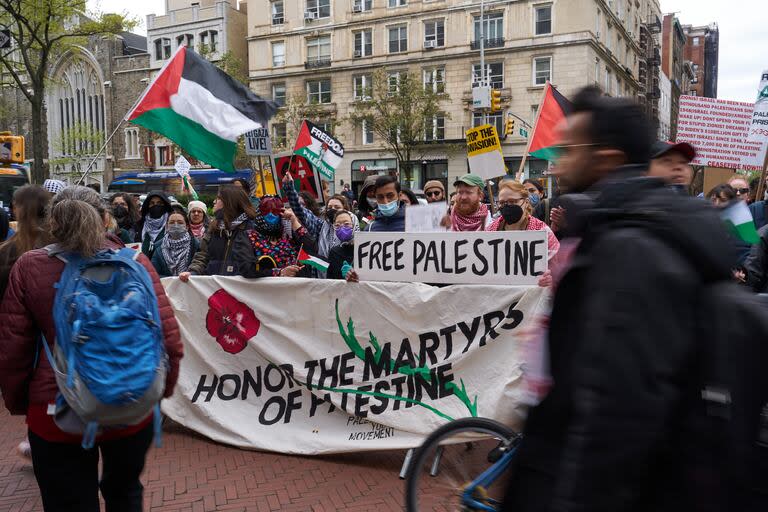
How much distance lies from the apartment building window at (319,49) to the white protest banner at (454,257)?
45.6 meters

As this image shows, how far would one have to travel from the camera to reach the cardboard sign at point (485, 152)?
8.12 m

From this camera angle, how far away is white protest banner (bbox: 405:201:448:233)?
4.91 meters

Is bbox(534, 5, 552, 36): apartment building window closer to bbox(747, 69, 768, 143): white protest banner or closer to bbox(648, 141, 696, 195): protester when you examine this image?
bbox(747, 69, 768, 143): white protest banner

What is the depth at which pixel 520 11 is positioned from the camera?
140 feet

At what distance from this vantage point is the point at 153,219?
7691mm

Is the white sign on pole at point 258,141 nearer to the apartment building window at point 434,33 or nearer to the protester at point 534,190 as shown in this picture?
the protester at point 534,190

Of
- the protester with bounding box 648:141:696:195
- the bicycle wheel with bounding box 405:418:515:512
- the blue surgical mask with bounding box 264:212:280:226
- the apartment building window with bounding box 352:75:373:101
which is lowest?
the bicycle wheel with bounding box 405:418:515:512

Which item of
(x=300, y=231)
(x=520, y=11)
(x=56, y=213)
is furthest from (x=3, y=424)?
(x=520, y=11)

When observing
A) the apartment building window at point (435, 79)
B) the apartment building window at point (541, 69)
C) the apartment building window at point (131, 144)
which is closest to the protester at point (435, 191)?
the apartment building window at point (435, 79)

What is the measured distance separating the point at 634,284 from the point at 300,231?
442cm

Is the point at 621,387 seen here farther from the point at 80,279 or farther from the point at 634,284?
the point at 80,279

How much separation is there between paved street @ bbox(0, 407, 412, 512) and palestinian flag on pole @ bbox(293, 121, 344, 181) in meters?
4.16

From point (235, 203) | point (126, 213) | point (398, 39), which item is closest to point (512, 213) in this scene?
point (235, 203)

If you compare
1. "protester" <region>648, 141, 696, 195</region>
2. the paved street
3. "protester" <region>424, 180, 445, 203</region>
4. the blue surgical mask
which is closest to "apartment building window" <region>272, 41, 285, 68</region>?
"protester" <region>424, 180, 445, 203</region>
